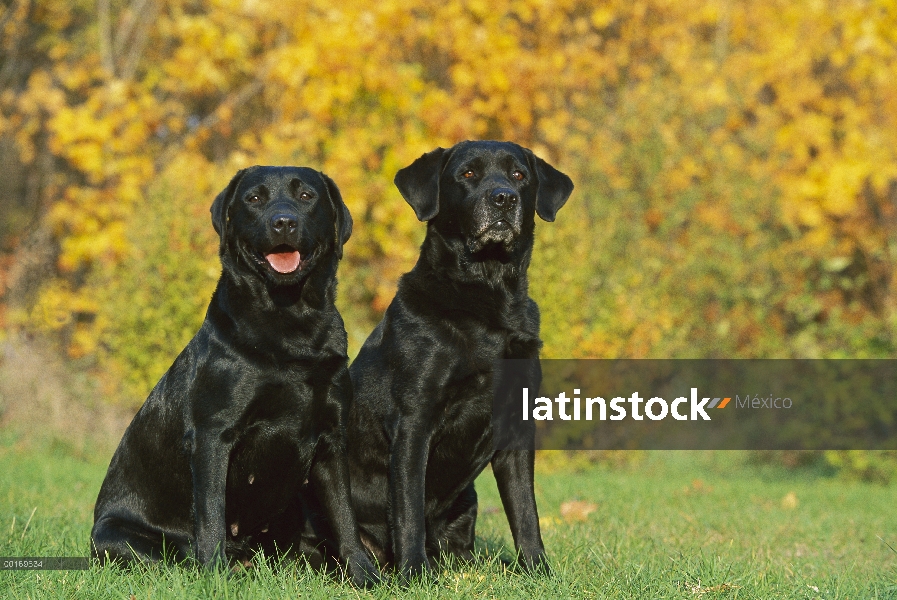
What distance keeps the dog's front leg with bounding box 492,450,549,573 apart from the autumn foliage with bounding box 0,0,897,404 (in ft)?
15.5

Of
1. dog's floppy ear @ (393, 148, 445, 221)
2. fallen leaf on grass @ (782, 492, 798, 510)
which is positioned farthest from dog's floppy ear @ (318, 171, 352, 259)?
fallen leaf on grass @ (782, 492, 798, 510)

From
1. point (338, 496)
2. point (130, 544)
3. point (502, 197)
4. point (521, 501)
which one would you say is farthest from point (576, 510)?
point (130, 544)

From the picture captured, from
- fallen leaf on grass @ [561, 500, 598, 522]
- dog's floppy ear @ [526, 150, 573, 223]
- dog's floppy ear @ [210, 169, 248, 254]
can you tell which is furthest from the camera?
fallen leaf on grass @ [561, 500, 598, 522]

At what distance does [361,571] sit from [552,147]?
29.4 feet

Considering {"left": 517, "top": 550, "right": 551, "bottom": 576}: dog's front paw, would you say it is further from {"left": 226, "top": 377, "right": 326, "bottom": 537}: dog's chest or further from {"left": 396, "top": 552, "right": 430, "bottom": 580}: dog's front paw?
{"left": 226, "top": 377, "right": 326, "bottom": 537}: dog's chest

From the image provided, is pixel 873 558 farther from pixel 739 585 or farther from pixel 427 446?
pixel 427 446

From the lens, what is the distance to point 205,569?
338 centimetres

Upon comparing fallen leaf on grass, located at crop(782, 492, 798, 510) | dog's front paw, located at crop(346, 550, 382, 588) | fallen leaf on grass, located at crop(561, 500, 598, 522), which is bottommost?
fallen leaf on grass, located at crop(782, 492, 798, 510)

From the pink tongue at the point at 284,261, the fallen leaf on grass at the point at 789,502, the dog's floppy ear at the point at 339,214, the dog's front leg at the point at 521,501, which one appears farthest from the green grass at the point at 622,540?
the dog's floppy ear at the point at 339,214

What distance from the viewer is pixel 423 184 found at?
412cm

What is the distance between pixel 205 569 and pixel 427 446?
3.15 feet

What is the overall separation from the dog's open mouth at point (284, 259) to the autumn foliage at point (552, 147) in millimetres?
4986

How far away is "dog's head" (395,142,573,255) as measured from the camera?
397cm

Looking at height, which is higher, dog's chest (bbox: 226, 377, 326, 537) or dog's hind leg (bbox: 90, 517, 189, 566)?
dog's chest (bbox: 226, 377, 326, 537)
